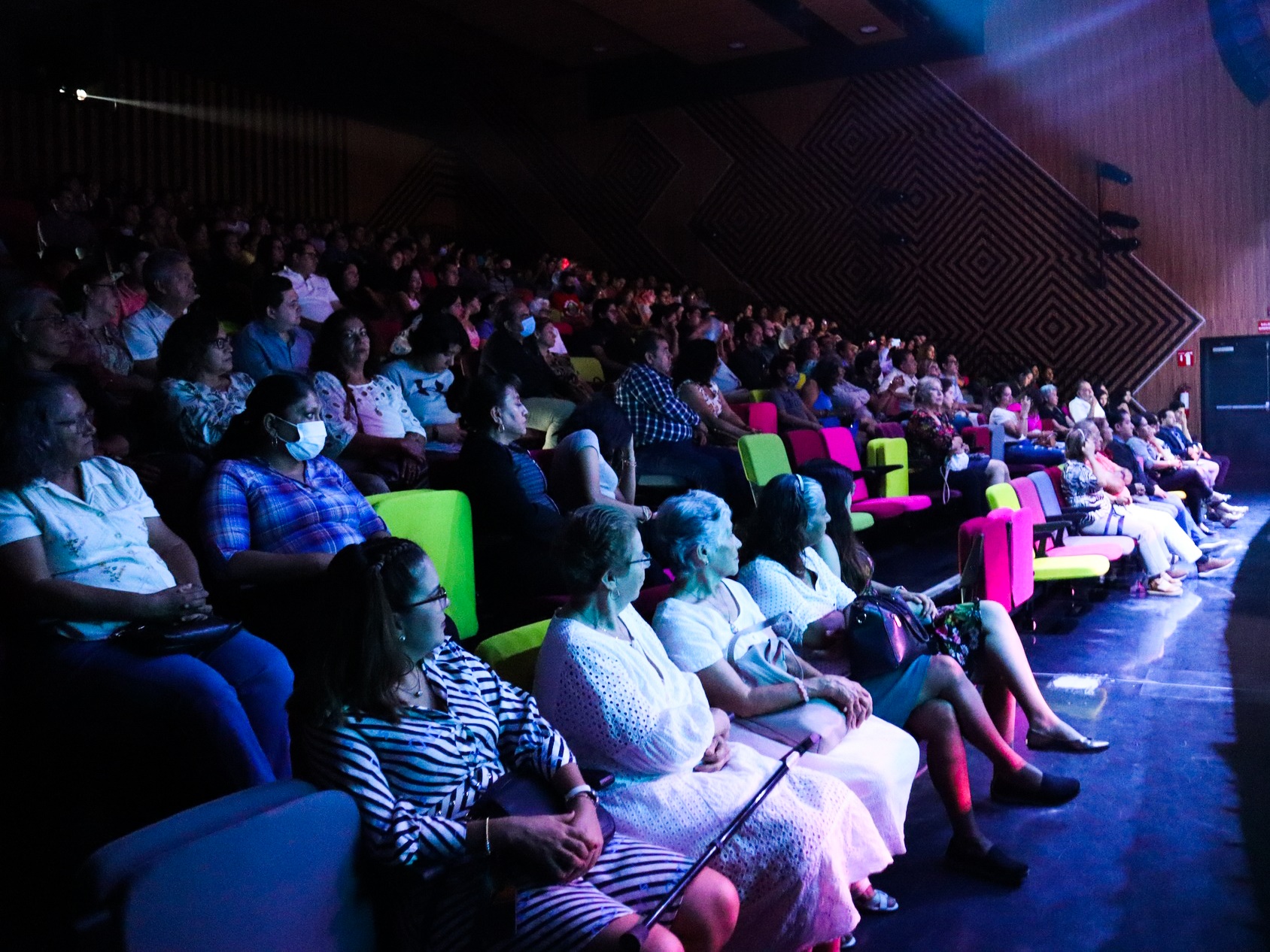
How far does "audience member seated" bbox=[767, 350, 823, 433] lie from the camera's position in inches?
245

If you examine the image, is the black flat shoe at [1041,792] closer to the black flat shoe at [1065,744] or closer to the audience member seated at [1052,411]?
the black flat shoe at [1065,744]

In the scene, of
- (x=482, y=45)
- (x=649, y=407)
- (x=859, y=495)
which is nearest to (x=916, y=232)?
(x=482, y=45)

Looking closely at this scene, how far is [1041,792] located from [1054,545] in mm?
2728

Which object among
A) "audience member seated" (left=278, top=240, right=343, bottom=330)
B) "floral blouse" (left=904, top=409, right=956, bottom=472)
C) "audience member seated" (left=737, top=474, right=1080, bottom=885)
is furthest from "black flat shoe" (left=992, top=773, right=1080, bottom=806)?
"audience member seated" (left=278, top=240, right=343, bottom=330)

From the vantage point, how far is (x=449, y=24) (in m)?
11.0

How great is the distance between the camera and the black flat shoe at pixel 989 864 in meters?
2.23

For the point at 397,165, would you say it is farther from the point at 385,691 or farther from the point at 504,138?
the point at 385,691

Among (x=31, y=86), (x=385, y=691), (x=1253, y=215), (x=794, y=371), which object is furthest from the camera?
(x=1253, y=215)

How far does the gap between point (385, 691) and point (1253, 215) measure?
10734mm

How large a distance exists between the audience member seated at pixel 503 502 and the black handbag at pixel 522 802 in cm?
125

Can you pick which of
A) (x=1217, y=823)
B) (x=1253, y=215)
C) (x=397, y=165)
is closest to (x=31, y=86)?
(x=397, y=165)

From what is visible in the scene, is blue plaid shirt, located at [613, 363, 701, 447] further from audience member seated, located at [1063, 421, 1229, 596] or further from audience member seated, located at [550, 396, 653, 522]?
A: audience member seated, located at [1063, 421, 1229, 596]

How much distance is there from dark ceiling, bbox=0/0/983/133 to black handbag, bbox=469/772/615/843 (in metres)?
8.61

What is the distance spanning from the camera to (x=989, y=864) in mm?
2252
